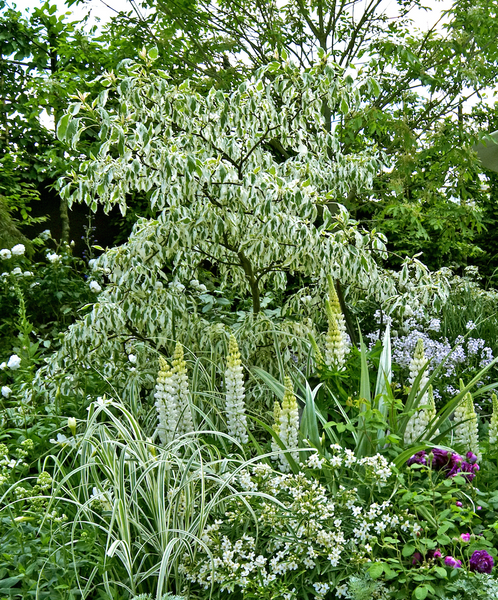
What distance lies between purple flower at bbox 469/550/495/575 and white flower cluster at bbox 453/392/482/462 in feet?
1.83

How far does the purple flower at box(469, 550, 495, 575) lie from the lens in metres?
1.97

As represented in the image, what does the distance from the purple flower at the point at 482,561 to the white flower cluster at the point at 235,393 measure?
41.0 inches

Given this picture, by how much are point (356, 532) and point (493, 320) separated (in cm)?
326

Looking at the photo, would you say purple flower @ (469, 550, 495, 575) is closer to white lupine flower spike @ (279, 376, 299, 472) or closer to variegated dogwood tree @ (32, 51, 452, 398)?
white lupine flower spike @ (279, 376, 299, 472)

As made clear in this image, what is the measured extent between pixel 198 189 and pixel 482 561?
2.18 metres

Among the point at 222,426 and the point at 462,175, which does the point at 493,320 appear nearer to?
the point at 462,175

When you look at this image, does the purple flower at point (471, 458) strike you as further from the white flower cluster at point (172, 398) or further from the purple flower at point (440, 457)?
the white flower cluster at point (172, 398)

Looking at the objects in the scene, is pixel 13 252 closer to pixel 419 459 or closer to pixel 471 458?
pixel 419 459

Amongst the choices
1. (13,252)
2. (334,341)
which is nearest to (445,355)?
(334,341)

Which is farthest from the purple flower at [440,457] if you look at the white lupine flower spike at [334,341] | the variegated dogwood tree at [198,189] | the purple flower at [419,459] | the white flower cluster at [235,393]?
the variegated dogwood tree at [198,189]

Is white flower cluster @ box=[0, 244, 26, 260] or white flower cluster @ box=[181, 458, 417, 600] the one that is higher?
white flower cluster @ box=[0, 244, 26, 260]

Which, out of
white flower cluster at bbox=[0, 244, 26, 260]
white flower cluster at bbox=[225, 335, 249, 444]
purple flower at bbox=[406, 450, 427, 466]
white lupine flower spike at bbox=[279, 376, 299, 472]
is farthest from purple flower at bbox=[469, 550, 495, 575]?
white flower cluster at bbox=[0, 244, 26, 260]

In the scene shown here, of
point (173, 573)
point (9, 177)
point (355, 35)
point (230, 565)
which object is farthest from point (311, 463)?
point (9, 177)

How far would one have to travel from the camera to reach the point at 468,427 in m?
2.52
